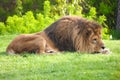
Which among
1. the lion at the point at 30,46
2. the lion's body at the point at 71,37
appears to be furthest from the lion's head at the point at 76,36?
the lion at the point at 30,46

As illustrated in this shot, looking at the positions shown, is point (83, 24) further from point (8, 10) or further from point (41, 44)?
point (8, 10)

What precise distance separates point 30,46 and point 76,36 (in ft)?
3.50

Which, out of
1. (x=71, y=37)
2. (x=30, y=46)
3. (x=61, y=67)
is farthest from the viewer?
(x=71, y=37)

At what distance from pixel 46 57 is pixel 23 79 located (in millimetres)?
2167

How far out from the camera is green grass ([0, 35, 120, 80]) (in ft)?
27.0

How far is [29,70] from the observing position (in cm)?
881

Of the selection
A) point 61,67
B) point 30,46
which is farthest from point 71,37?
point 61,67

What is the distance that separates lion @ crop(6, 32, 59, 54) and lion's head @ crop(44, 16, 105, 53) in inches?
11.8

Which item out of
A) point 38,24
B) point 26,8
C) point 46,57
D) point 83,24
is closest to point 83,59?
point 46,57

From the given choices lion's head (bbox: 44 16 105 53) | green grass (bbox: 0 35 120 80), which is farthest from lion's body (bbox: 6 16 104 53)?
green grass (bbox: 0 35 120 80)

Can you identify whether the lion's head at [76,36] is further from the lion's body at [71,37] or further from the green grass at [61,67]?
the green grass at [61,67]

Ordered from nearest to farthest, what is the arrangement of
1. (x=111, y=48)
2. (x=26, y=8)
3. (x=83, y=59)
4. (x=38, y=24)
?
(x=83, y=59), (x=111, y=48), (x=38, y=24), (x=26, y=8)

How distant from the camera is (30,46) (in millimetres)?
10734

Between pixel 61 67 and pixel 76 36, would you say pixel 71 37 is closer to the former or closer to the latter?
pixel 76 36
